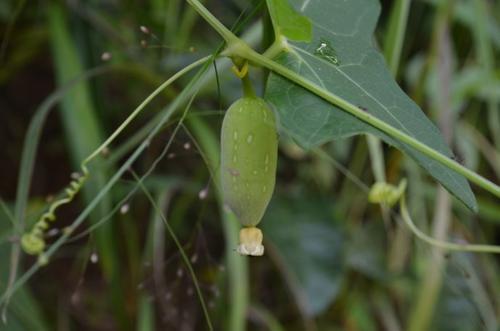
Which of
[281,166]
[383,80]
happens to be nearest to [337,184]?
[281,166]

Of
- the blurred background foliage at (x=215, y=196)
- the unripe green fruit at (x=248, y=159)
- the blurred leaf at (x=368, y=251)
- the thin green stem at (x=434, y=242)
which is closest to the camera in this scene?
the unripe green fruit at (x=248, y=159)

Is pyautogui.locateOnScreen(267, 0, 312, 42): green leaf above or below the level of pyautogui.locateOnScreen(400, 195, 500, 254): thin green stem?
above

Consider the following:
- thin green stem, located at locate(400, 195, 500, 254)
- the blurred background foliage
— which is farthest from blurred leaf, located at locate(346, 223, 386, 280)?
thin green stem, located at locate(400, 195, 500, 254)

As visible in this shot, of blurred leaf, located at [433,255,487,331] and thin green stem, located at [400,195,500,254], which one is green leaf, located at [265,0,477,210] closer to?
thin green stem, located at [400,195,500,254]

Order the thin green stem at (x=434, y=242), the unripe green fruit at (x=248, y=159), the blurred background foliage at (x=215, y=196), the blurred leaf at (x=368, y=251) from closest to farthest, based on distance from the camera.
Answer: the unripe green fruit at (x=248, y=159), the thin green stem at (x=434, y=242), the blurred background foliage at (x=215, y=196), the blurred leaf at (x=368, y=251)

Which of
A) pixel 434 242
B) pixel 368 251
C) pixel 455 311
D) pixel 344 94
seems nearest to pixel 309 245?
pixel 368 251

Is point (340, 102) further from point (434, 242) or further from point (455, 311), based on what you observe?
point (455, 311)

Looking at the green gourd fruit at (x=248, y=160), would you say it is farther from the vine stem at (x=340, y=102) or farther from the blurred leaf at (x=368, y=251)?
the blurred leaf at (x=368, y=251)

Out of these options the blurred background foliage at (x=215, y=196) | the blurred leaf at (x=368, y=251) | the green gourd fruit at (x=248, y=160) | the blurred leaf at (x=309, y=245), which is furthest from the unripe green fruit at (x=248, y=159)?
the blurred leaf at (x=368, y=251)
